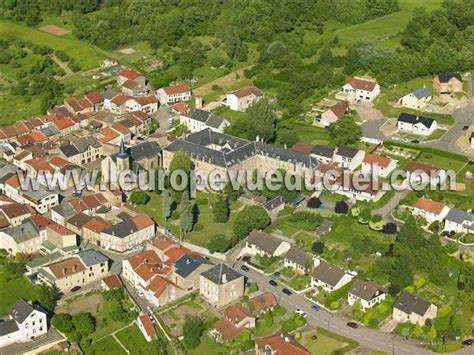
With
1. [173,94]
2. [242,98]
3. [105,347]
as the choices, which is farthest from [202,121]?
[105,347]

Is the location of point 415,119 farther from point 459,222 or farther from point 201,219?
point 201,219

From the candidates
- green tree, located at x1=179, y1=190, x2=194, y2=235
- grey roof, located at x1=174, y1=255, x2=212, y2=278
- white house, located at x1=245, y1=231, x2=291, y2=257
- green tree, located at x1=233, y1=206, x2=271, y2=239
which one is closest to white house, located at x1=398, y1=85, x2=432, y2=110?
green tree, located at x1=233, y1=206, x2=271, y2=239

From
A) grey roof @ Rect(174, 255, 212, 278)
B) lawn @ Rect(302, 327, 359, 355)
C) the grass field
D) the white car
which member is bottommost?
the grass field

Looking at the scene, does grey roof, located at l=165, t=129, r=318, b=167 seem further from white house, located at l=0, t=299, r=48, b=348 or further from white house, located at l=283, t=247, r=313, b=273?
white house, located at l=0, t=299, r=48, b=348

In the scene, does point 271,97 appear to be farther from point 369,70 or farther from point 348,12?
point 348,12

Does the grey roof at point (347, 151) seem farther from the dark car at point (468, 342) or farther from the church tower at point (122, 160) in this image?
the dark car at point (468, 342)
